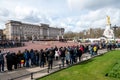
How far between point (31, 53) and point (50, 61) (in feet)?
8.57

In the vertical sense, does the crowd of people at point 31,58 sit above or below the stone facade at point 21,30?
below

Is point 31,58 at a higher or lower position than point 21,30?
lower

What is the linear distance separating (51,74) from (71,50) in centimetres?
605

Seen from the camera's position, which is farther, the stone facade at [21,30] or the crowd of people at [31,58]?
the stone facade at [21,30]

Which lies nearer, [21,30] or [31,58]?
[31,58]

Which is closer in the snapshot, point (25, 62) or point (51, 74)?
point (51, 74)

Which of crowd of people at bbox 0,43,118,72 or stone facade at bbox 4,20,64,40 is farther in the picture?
stone facade at bbox 4,20,64,40

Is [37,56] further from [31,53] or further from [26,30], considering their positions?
[26,30]

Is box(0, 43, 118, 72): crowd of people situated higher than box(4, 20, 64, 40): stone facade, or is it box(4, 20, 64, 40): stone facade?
box(4, 20, 64, 40): stone facade

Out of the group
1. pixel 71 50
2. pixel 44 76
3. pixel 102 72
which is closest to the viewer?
pixel 44 76

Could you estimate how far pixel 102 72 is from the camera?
1719 cm

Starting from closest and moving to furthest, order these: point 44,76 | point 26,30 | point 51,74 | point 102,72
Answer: point 44,76 → point 51,74 → point 102,72 → point 26,30

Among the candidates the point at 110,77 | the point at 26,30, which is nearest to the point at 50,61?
the point at 110,77

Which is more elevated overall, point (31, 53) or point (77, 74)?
point (31, 53)
